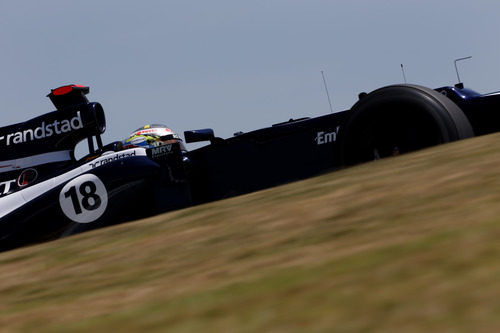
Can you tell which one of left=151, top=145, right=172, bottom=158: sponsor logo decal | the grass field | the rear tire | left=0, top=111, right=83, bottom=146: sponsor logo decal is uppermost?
left=0, top=111, right=83, bottom=146: sponsor logo decal

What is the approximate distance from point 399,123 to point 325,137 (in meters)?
1.32

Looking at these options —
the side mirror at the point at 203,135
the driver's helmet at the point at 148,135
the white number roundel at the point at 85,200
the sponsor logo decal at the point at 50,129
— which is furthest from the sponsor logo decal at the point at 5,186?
the driver's helmet at the point at 148,135

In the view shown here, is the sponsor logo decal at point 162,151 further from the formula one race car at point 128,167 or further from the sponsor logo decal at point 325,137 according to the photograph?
the sponsor logo decal at point 325,137

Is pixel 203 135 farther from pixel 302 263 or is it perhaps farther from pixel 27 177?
pixel 302 263

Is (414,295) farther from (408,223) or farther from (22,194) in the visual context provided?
(22,194)

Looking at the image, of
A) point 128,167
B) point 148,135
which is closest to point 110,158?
point 128,167

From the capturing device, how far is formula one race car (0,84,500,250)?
258 inches

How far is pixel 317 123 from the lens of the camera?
21.7 feet

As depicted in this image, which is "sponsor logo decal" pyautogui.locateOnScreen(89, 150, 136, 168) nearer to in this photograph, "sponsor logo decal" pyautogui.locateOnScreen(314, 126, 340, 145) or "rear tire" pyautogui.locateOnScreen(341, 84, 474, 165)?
"sponsor logo decal" pyautogui.locateOnScreen(314, 126, 340, 145)

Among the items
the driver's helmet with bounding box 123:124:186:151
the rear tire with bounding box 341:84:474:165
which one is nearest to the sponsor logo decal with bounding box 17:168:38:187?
the driver's helmet with bounding box 123:124:186:151

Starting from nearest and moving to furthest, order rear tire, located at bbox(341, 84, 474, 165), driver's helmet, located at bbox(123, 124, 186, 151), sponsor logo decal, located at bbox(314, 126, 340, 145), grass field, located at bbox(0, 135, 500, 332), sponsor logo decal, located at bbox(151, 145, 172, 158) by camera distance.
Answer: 1. grass field, located at bbox(0, 135, 500, 332)
2. rear tire, located at bbox(341, 84, 474, 165)
3. sponsor logo decal, located at bbox(314, 126, 340, 145)
4. sponsor logo decal, located at bbox(151, 145, 172, 158)
5. driver's helmet, located at bbox(123, 124, 186, 151)

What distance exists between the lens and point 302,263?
2467mm

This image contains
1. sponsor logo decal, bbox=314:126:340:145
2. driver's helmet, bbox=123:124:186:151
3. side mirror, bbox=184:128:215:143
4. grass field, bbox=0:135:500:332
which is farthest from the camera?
driver's helmet, bbox=123:124:186:151

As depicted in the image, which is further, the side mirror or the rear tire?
the side mirror
